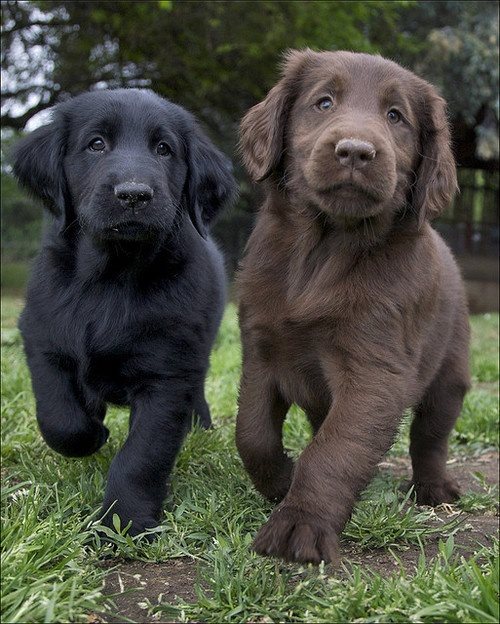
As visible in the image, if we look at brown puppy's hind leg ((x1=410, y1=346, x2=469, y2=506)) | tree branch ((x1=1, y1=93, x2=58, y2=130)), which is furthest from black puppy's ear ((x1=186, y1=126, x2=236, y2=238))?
tree branch ((x1=1, y1=93, x2=58, y2=130))

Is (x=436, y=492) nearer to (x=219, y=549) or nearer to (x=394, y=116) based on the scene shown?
(x=219, y=549)

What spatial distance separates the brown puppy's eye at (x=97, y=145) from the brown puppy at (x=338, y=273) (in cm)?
56

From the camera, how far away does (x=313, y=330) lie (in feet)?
9.03

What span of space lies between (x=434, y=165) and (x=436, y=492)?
151 cm

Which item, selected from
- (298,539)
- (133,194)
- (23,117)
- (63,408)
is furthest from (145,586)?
(23,117)

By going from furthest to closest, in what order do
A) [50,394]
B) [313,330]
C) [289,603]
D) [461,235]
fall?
1. [461,235]
2. [50,394]
3. [313,330]
4. [289,603]

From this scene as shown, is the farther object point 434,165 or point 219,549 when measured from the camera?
point 434,165

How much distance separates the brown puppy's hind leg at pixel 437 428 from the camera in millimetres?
3666

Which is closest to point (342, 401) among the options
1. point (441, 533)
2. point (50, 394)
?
point (441, 533)

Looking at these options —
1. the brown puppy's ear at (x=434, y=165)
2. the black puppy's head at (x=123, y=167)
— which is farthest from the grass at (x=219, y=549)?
the brown puppy's ear at (x=434, y=165)

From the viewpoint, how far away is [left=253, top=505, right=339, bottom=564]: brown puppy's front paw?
2207mm

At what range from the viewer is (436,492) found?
11.9ft

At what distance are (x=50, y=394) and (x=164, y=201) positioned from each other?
882 mm

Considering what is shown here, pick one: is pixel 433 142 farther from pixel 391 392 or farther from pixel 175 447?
pixel 175 447
